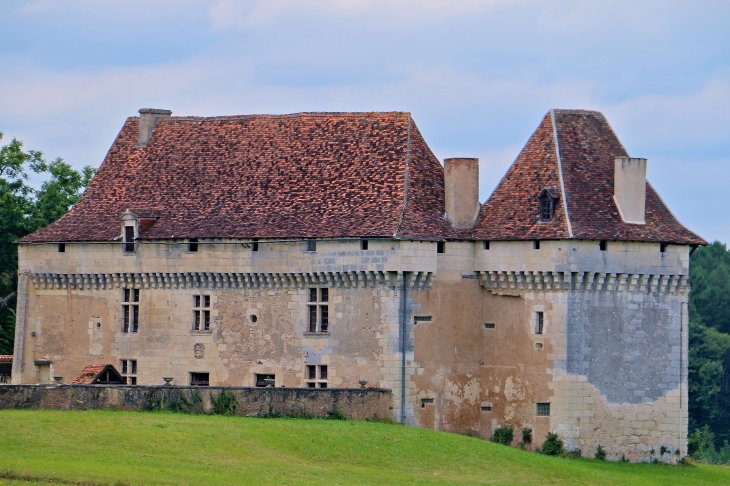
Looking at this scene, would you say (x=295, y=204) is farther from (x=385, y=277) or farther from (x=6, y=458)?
(x=6, y=458)

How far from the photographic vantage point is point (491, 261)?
211 feet

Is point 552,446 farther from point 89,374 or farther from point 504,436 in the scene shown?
point 89,374

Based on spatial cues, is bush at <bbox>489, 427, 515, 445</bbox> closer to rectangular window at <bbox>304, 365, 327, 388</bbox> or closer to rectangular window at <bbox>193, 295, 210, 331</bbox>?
rectangular window at <bbox>304, 365, 327, 388</bbox>

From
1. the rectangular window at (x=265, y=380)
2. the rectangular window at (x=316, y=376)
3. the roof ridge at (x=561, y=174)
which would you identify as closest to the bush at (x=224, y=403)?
the rectangular window at (x=316, y=376)

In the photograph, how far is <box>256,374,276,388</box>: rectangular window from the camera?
65938 millimetres

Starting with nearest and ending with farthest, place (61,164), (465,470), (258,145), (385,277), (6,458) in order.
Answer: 1. (6,458)
2. (465,470)
3. (385,277)
4. (258,145)
5. (61,164)

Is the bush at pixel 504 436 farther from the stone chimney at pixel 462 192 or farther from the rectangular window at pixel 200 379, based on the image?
the rectangular window at pixel 200 379

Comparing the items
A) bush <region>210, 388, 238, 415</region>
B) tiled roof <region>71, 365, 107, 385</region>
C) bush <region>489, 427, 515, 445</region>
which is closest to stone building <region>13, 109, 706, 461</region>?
bush <region>489, 427, 515, 445</region>

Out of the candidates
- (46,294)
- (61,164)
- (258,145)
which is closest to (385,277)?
(258,145)

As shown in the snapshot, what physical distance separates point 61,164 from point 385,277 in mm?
27617

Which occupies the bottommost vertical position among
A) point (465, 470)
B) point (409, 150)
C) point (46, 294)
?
point (465, 470)

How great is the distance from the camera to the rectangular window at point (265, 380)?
65938 millimetres

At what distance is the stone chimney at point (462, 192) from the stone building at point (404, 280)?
0.07 metres

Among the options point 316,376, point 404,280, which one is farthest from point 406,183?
point 316,376
